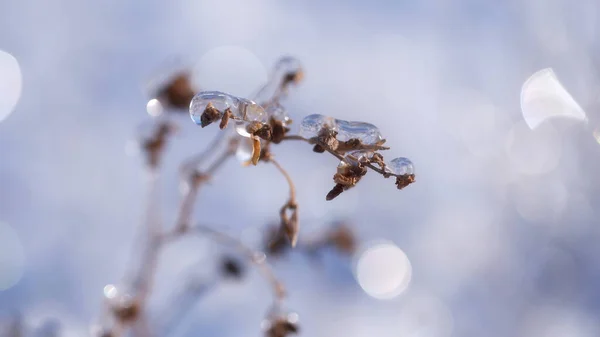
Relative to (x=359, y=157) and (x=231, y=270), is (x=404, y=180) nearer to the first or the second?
(x=359, y=157)

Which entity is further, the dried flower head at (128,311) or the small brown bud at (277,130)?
the dried flower head at (128,311)

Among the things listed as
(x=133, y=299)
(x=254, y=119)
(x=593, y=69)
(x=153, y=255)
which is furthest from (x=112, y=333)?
(x=593, y=69)

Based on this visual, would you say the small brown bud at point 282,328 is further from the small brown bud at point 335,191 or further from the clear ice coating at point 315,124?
the clear ice coating at point 315,124

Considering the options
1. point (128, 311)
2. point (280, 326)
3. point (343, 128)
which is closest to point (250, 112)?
point (343, 128)

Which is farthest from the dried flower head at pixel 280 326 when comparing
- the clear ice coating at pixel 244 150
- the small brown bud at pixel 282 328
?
the clear ice coating at pixel 244 150

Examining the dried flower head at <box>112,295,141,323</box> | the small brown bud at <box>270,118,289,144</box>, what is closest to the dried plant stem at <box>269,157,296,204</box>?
the small brown bud at <box>270,118,289,144</box>

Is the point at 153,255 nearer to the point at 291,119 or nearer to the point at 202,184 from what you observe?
the point at 202,184
